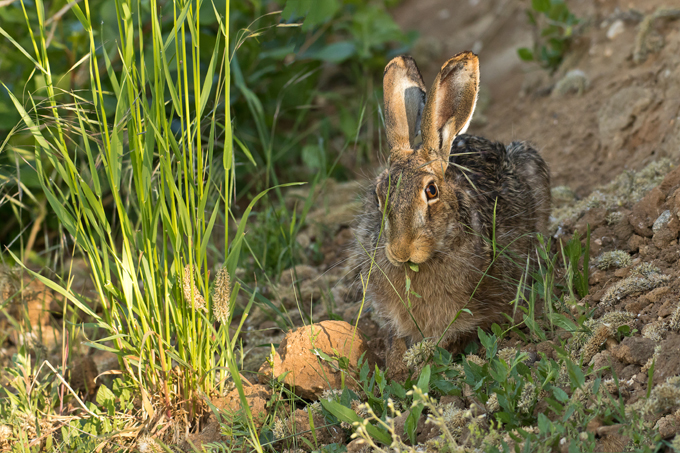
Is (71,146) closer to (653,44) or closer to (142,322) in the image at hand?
(142,322)

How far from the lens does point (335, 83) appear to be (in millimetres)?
7301

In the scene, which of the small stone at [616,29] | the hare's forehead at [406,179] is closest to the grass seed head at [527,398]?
the hare's forehead at [406,179]

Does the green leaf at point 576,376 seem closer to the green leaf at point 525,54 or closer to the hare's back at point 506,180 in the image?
the hare's back at point 506,180

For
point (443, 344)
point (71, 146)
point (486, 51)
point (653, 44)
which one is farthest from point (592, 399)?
point (486, 51)

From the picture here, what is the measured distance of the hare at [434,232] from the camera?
3.04 meters

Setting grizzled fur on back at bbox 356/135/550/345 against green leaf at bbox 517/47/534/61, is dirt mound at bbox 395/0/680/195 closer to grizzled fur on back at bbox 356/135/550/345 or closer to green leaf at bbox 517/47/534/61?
green leaf at bbox 517/47/534/61

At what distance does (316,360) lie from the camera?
2.97 meters

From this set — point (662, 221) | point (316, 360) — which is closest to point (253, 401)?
point (316, 360)

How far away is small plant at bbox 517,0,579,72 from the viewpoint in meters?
5.61

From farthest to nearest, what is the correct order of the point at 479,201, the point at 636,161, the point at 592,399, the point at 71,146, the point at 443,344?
1. the point at 71,146
2. the point at 636,161
3. the point at 479,201
4. the point at 443,344
5. the point at 592,399

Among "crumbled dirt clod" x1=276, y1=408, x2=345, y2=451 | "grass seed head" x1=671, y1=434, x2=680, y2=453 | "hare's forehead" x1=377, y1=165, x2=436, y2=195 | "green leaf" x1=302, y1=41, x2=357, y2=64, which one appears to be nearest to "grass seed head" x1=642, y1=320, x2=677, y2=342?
"grass seed head" x1=671, y1=434, x2=680, y2=453

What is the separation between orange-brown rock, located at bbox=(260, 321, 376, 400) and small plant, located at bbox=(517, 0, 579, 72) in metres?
3.68

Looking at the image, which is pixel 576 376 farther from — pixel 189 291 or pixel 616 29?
pixel 616 29

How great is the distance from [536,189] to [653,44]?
198cm
